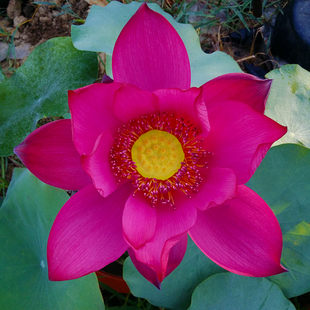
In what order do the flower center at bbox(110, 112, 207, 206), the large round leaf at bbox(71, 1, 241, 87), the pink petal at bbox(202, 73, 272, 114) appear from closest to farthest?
1. the pink petal at bbox(202, 73, 272, 114)
2. the flower center at bbox(110, 112, 207, 206)
3. the large round leaf at bbox(71, 1, 241, 87)

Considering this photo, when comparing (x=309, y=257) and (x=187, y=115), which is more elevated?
(x=187, y=115)

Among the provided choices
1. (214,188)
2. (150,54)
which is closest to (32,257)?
(214,188)

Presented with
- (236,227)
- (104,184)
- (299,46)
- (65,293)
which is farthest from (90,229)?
(299,46)

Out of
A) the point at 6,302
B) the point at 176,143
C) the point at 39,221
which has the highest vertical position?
the point at 176,143

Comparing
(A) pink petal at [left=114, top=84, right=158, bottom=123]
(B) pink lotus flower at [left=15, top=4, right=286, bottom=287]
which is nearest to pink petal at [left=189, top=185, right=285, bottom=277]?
(B) pink lotus flower at [left=15, top=4, right=286, bottom=287]

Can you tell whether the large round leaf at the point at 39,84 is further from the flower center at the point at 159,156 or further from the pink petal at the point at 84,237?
the pink petal at the point at 84,237

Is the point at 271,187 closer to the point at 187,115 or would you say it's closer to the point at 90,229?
the point at 187,115

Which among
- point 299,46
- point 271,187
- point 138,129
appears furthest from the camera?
point 299,46

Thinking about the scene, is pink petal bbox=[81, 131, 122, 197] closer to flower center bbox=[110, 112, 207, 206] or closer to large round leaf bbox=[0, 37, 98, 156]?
flower center bbox=[110, 112, 207, 206]
